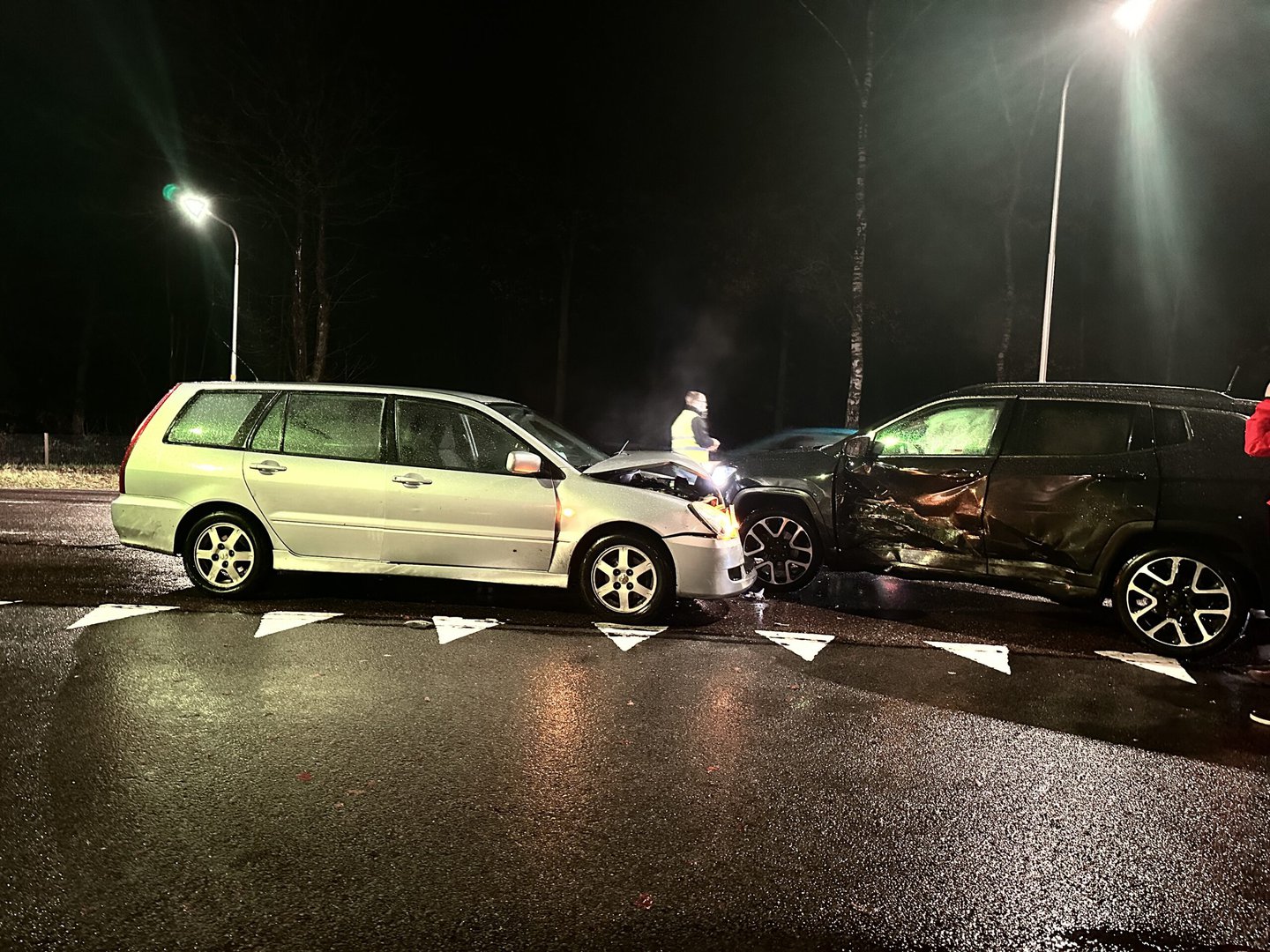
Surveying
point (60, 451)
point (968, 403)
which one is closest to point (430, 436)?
point (968, 403)

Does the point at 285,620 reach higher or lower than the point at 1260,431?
lower

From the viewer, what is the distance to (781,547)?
899 cm

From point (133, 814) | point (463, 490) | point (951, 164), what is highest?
point (951, 164)

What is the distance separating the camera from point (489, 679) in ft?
19.2

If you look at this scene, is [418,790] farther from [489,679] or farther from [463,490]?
[463,490]

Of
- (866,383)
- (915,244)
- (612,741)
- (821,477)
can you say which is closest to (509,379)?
(866,383)

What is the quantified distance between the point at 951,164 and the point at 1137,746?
86.5 feet

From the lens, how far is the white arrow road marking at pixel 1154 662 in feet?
21.3

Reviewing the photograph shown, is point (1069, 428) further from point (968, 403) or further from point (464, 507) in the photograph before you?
point (464, 507)

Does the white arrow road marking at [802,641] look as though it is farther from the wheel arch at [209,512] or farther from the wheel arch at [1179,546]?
the wheel arch at [209,512]

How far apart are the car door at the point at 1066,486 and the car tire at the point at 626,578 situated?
8.63ft

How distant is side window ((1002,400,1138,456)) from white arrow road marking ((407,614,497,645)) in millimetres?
4331

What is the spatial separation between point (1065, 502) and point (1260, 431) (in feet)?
5.82

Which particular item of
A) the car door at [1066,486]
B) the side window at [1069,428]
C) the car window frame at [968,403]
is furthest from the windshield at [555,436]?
the side window at [1069,428]
